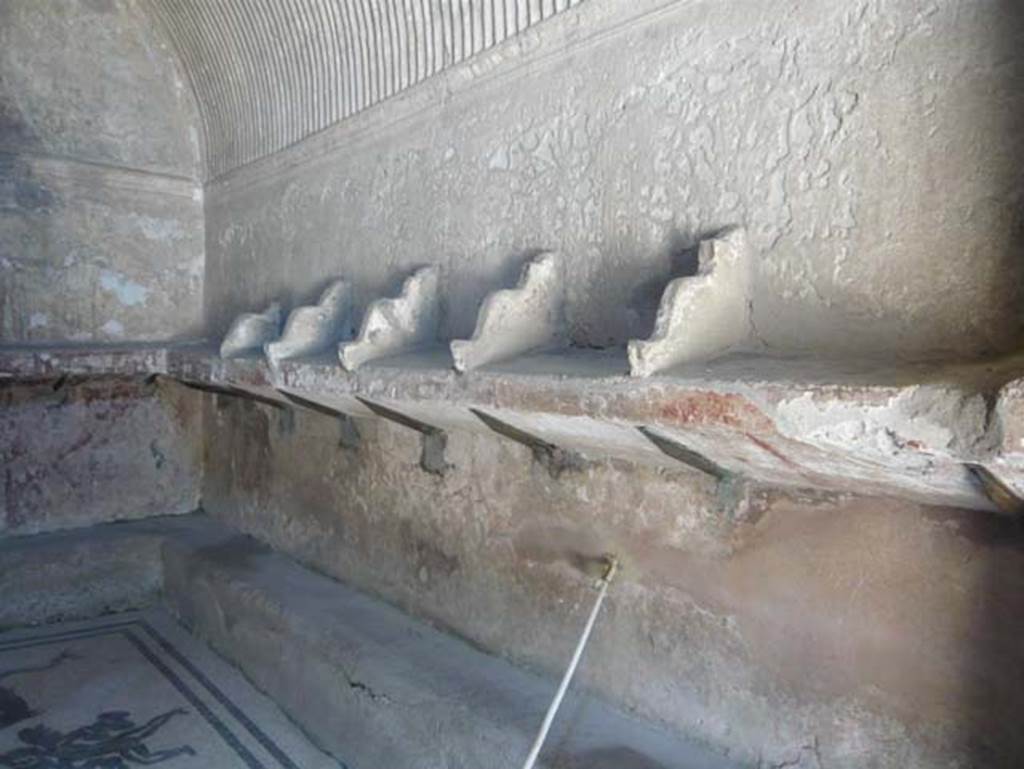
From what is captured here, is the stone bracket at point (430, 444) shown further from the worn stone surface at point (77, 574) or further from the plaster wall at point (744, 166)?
the worn stone surface at point (77, 574)

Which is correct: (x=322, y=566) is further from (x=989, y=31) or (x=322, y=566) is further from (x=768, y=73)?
(x=989, y=31)

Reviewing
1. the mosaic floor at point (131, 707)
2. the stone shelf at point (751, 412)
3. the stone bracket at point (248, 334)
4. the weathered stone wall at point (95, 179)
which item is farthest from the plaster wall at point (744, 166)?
the weathered stone wall at point (95, 179)

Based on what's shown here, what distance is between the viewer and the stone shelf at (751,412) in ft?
3.89

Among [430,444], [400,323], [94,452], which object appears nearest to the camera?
[400,323]

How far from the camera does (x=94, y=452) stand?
469 cm

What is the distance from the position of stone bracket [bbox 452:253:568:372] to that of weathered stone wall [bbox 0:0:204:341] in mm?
3209

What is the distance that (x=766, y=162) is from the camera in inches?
73.4

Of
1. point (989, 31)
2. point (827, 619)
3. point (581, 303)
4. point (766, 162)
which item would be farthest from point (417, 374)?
point (989, 31)

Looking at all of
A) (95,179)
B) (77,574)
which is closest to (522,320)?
(77,574)

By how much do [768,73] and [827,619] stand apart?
121 cm

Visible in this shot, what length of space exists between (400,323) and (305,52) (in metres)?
1.65

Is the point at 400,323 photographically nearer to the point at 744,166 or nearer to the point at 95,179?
the point at 744,166

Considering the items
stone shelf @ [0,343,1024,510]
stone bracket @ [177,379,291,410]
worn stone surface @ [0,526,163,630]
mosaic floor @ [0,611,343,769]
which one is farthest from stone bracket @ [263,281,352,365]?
worn stone surface @ [0,526,163,630]

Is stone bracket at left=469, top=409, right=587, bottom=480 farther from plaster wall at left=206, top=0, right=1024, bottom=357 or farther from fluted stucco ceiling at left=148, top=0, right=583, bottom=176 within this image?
fluted stucco ceiling at left=148, top=0, right=583, bottom=176
